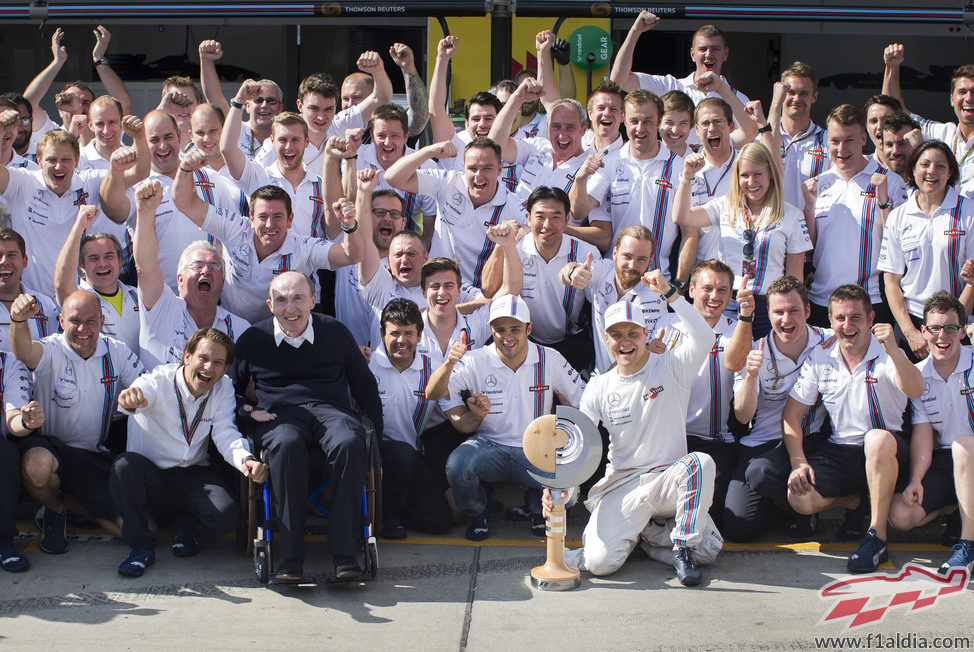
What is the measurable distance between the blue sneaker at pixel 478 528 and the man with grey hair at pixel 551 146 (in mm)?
2240

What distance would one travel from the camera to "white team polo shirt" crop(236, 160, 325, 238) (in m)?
7.12

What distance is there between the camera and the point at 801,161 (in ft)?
24.8

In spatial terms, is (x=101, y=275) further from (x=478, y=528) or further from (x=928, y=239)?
(x=928, y=239)

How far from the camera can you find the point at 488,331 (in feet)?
21.7

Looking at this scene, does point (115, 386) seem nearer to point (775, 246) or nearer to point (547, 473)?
point (547, 473)

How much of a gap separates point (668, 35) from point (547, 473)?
5.77 meters

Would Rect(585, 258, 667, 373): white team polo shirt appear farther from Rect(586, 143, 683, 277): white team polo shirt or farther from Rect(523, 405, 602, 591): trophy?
Rect(523, 405, 602, 591): trophy

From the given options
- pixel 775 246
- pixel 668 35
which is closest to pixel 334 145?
pixel 775 246

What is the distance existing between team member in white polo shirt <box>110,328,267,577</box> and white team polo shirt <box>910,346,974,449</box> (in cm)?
352

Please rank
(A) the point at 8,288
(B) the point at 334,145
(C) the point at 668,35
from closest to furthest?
(A) the point at 8,288
(B) the point at 334,145
(C) the point at 668,35

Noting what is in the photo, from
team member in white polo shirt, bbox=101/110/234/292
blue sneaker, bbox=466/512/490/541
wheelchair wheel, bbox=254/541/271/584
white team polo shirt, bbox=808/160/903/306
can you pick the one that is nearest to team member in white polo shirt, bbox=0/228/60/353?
team member in white polo shirt, bbox=101/110/234/292

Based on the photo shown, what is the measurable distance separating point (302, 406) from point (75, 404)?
122 cm

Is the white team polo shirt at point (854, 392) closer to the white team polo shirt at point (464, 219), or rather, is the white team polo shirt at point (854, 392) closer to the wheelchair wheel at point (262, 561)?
the white team polo shirt at point (464, 219)

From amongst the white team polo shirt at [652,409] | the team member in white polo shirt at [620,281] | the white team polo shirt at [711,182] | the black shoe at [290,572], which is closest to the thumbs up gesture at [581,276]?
the team member in white polo shirt at [620,281]
